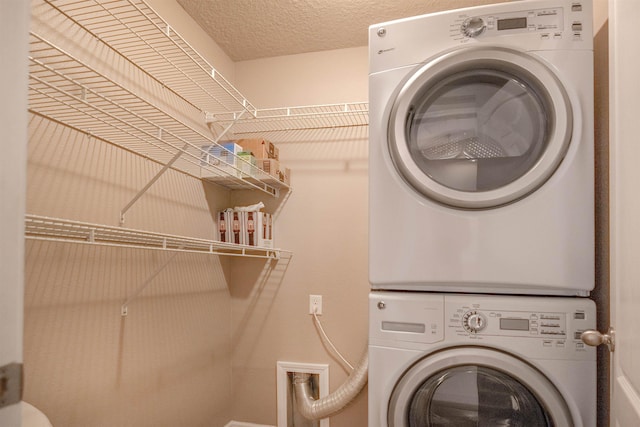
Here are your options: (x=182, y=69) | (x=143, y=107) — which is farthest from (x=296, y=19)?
(x=143, y=107)

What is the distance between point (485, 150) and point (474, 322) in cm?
56

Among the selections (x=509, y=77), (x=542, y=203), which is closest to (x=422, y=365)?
(x=542, y=203)

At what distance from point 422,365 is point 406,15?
1785 mm

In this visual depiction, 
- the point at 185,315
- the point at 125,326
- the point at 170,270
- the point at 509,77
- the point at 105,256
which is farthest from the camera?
the point at 185,315

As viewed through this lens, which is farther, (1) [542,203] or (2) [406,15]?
(2) [406,15]

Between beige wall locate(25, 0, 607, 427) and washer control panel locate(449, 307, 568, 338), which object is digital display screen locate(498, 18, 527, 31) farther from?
washer control panel locate(449, 307, 568, 338)

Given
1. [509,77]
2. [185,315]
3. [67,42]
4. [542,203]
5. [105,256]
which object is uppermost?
[67,42]

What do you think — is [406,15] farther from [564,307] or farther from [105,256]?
[105,256]

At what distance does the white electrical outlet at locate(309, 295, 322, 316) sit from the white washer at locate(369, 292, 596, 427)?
3.52 ft

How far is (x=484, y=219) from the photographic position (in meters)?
1.24

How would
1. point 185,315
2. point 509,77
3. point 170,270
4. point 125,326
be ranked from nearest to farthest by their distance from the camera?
point 509,77 → point 125,326 → point 170,270 → point 185,315

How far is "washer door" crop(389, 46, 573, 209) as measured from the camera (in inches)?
47.3

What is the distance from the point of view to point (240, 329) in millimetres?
2480

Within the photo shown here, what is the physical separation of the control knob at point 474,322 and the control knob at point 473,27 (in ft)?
2.99
